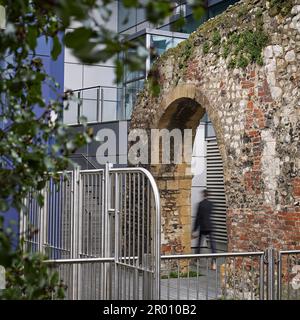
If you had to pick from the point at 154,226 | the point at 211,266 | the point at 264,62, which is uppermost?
the point at 264,62

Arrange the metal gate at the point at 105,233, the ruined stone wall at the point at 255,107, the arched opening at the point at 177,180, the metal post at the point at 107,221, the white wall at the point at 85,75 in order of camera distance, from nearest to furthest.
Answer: the metal gate at the point at 105,233
the metal post at the point at 107,221
the ruined stone wall at the point at 255,107
the arched opening at the point at 177,180
the white wall at the point at 85,75

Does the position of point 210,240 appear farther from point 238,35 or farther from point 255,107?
point 238,35

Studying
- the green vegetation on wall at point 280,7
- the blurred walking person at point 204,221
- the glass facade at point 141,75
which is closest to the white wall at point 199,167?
the blurred walking person at point 204,221

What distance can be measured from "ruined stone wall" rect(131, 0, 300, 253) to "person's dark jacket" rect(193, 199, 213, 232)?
258 cm

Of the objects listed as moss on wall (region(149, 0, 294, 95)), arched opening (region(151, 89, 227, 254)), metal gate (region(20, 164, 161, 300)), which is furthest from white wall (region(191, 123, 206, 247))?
metal gate (region(20, 164, 161, 300))

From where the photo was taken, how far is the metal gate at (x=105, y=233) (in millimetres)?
4641

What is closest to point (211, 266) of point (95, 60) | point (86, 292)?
point (86, 292)

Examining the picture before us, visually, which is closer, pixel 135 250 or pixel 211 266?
pixel 135 250

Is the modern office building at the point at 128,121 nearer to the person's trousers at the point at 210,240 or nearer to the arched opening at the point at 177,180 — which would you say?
the person's trousers at the point at 210,240

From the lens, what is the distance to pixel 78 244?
625cm

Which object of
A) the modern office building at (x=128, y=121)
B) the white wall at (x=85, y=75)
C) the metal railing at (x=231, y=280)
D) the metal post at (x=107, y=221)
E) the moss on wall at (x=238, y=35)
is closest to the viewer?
the metal post at (x=107, y=221)

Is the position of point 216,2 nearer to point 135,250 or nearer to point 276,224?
point 276,224

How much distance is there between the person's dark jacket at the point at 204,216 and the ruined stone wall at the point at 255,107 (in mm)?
2577
